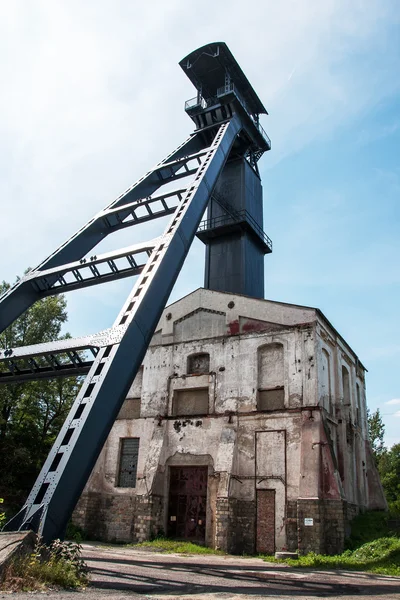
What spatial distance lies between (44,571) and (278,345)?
13.8m

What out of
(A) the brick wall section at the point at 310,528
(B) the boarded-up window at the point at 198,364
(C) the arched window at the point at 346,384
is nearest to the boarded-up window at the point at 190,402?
(B) the boarded-up window at the point at 198,364

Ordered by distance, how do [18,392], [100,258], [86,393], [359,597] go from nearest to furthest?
[86,393] → [359,597] → [100,258] → [18,392]

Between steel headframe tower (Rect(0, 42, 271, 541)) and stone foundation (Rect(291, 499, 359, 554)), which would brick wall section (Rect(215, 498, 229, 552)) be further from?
steel headframe tower (Rect(0, 42, 271, 541))

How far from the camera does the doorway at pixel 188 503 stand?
15.9 metres

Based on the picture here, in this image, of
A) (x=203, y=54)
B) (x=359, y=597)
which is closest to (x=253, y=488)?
(x=359, y=597)

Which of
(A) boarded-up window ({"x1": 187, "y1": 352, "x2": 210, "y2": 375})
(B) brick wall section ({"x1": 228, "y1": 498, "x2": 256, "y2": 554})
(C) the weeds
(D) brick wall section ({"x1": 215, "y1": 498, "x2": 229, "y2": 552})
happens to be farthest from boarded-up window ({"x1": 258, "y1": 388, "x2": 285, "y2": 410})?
(C) the weeds

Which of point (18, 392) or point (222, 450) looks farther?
point (18, 392)

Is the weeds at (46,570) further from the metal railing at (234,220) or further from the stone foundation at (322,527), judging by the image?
the metal railing at (234,220)

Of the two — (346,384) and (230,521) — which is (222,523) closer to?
(230,521)

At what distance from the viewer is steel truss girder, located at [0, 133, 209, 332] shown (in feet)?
A: 24.7

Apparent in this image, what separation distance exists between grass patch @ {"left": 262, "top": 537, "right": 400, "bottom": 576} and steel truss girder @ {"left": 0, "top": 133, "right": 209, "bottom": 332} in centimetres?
924

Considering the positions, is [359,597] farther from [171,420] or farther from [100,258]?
[171,420]

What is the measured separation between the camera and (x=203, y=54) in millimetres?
21250

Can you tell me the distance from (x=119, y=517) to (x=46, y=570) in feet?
46.2
